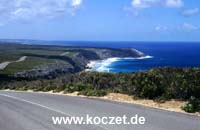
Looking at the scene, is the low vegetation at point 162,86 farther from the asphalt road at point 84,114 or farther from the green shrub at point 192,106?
the asphalt road at point 84,114

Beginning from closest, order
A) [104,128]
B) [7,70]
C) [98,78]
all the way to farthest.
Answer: [104,128] < [98,78] < [7,70]

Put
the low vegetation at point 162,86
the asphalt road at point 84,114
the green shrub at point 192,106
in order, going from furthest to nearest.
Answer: the low vegetation at point 162,86 → the green shrub at point 192,106 → the asphalt road at point 84,114

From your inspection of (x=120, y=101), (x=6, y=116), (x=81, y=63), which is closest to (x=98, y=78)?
(x=120, y=101)

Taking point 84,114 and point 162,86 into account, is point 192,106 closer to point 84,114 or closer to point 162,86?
point 84,114

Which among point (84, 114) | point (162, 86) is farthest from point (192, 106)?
point (162, 86)

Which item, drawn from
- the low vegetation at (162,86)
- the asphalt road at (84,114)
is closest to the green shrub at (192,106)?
the low vegetation at (162,86)

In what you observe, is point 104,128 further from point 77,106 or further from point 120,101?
point 120,101

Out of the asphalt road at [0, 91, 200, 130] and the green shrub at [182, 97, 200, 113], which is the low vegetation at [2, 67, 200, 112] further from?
the asphalt road at [0, 91, 200, 130]

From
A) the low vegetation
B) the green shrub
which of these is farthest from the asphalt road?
the low vegetation
